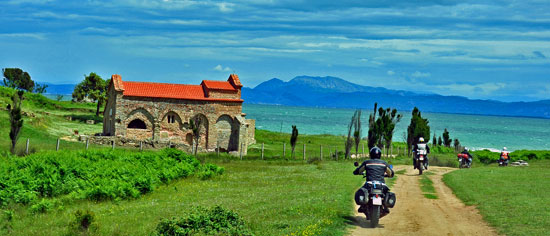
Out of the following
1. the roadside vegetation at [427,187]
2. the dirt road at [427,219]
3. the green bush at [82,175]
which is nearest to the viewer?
the dirt road at [427,219]

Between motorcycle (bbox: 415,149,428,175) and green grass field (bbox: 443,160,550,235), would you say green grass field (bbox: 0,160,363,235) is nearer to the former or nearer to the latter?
green grass field (bbox: 443,160,550,235)

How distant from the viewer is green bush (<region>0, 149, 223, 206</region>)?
21469 millimetres

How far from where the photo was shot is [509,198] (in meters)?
19.9

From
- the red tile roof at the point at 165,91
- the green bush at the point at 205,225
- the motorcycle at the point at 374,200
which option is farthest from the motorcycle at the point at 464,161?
the green bush at the point at 205,225

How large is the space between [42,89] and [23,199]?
114176 millimetres

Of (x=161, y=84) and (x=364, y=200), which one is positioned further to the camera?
(x=161, y=84)

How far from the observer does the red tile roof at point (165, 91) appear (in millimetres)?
56969

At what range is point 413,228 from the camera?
1480cm

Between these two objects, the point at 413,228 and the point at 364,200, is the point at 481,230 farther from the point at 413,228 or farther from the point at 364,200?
the point at 364,200

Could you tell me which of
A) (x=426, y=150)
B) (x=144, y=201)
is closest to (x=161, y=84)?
(x=426, y=150)

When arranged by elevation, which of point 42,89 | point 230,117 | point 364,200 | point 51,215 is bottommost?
point 51,215

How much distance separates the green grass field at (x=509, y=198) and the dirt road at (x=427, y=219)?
1.40ft

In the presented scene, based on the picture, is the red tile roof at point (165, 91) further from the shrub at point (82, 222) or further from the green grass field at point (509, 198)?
the shrub at point (82, 222)

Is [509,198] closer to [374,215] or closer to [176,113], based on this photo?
[374,215]
